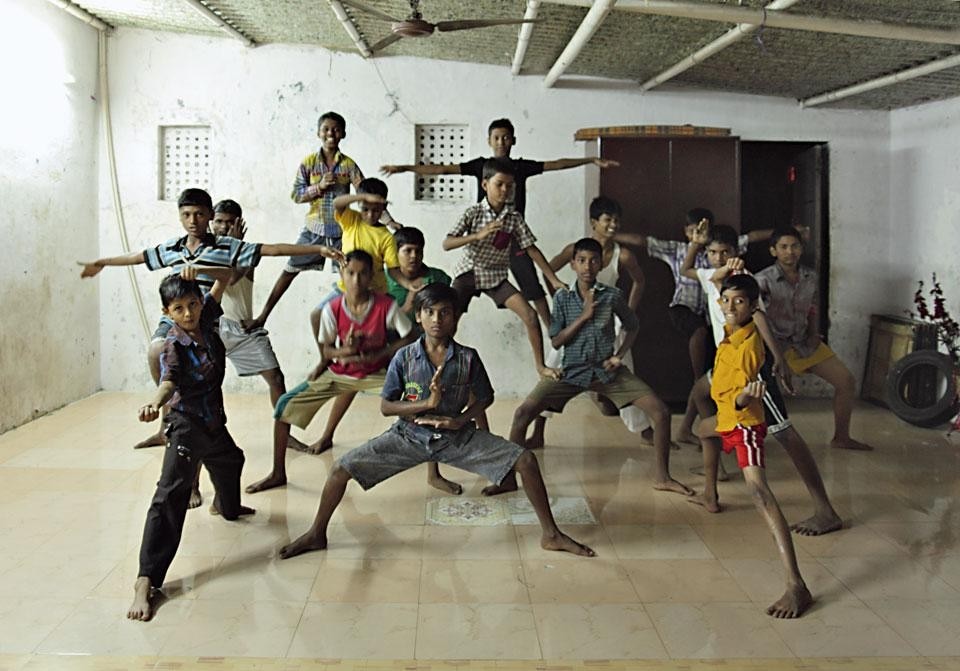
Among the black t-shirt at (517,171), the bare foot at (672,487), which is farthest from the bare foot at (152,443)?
the bare foot at (672,487)

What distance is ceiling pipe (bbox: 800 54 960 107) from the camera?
18.2 feet

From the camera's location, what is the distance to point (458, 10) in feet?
19.1

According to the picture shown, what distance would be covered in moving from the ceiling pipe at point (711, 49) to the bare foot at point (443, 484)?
289 cm

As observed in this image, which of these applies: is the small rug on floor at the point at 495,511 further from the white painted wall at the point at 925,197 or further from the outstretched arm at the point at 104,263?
the white painted wall at the point at 925,197

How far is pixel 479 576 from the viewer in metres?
3.70

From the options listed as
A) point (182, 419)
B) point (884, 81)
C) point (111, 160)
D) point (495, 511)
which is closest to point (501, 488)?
point (495, 511)

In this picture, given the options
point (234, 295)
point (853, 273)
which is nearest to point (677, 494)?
point (234, 295)

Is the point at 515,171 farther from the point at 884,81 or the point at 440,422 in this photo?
the point at 884,81

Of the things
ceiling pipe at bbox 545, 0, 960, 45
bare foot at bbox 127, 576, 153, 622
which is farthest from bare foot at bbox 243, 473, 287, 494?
ceiling pipe at bbox 545, 0, 960, 45

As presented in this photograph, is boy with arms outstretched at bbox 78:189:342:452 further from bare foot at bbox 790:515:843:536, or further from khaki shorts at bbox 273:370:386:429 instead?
bare foot at bbox 790:515:843:536

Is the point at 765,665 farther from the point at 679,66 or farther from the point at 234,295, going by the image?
the point at 679,66

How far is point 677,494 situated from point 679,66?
3.27 meters

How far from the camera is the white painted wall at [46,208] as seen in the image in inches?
246

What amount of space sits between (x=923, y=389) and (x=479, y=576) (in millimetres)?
4473
